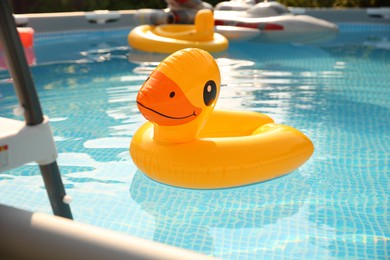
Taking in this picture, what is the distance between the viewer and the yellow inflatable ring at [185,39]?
21.6 ft

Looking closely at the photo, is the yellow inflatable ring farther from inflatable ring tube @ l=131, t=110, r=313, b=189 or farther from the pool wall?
inflatable ring tube @ l=131, t=110, r=313, b=189

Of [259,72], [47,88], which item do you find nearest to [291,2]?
[259,72]

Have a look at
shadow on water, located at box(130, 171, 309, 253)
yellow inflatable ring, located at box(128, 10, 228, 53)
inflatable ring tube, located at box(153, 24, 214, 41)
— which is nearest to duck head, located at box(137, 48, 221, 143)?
shadow on water, located at box(130, 171, 309, 253)

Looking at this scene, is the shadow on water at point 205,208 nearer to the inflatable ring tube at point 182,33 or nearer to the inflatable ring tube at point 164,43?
the inflatable ring tube at point 164,43

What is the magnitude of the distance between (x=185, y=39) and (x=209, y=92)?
453 centimetres

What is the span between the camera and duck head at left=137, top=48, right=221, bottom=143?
2324 mm

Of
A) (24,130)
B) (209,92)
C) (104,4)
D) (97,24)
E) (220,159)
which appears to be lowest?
(97,24)

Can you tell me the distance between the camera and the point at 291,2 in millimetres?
12570

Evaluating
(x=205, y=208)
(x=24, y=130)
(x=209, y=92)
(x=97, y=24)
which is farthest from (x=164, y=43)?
(x=24, y=130)

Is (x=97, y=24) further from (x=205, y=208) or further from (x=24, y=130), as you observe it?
(x=24, y=130)

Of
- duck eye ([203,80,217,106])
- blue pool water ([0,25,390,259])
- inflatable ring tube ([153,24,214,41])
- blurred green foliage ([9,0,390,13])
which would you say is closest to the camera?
blue pool water ([0,25,390,259])

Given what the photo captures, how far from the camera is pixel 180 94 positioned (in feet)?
7.73

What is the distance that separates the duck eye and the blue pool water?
0.51 metres

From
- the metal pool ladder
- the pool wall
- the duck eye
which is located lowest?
the pool wall
